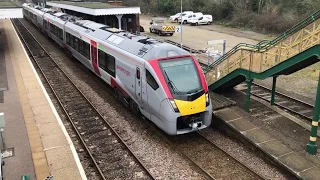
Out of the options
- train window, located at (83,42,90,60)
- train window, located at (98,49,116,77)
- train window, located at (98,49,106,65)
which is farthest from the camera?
train window, located at (83,42,90,60)

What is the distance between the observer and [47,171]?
947cm

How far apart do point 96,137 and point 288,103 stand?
9.78m

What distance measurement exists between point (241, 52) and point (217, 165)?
559 cm

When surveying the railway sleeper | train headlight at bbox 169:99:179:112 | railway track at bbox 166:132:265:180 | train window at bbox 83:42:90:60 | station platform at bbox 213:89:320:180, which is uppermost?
train window at bbox 83:42:90:60

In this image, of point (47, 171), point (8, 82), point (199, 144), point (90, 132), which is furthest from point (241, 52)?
point (8, 82)

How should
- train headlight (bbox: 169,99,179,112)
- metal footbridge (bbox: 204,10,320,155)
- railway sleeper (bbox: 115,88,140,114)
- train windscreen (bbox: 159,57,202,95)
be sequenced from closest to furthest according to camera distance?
metal footbridge (bbox: 204,10,320,155)
train headlight (bbox: 169,99,179,112)
train windscreen (bbox: 159,57,202,95)
railway sleeper (bbox: 115,88,140,114)

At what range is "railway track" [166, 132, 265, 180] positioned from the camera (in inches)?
387

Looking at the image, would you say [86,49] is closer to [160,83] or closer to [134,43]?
[134,43]

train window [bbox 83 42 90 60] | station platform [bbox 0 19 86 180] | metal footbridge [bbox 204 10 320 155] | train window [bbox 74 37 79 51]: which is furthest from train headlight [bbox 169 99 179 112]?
train window [bbox 74 37 79 51]

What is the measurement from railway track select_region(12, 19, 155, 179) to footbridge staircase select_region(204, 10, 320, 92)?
604 centimetres

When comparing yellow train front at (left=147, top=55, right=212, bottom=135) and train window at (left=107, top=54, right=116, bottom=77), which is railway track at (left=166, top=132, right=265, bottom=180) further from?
train window at (left=107, top=54, right=116, bottom=77)

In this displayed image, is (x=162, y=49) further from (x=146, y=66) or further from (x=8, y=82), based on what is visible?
(x=8, y=82)

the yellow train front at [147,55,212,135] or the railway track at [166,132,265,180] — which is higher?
the yellow train front at [147,55,212,135]

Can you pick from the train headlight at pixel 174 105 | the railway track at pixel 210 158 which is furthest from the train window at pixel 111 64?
the train headlight at pixel 174 105
